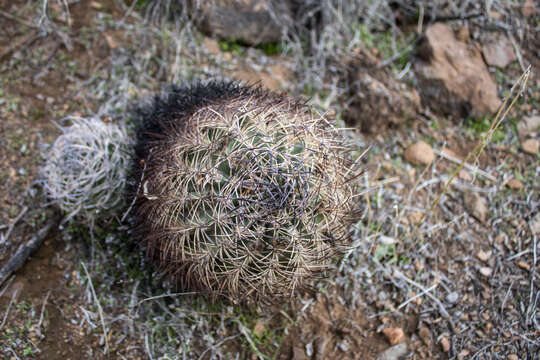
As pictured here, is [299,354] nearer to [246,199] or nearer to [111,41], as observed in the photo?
[246,199]

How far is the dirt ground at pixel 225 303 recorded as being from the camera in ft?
7.36

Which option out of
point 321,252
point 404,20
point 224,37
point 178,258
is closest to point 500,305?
point 321,252

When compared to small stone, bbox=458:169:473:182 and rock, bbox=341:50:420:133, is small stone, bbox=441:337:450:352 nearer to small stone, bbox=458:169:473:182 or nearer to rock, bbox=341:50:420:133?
small stone, bbox=458:169:473:182

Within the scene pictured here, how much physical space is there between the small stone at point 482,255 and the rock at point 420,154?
0.65 metres

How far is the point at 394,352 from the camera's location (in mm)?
2287

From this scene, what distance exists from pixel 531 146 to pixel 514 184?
35 cm

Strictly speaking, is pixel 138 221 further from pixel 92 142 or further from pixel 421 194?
pixel 421 194

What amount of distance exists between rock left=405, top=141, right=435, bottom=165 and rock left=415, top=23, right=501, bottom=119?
36 centimetres

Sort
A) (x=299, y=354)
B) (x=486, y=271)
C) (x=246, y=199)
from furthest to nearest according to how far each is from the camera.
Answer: (x=486, y=271) → (x=299, y=354) → (x=246, y=199)

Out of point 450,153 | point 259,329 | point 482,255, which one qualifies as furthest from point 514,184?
point 259,329

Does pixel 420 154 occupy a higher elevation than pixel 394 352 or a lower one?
higher

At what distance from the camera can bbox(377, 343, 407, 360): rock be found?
2271mm

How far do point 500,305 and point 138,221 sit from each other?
192cm

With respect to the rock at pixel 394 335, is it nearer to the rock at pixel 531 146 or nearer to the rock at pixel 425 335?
the rock at pixel 425 335
